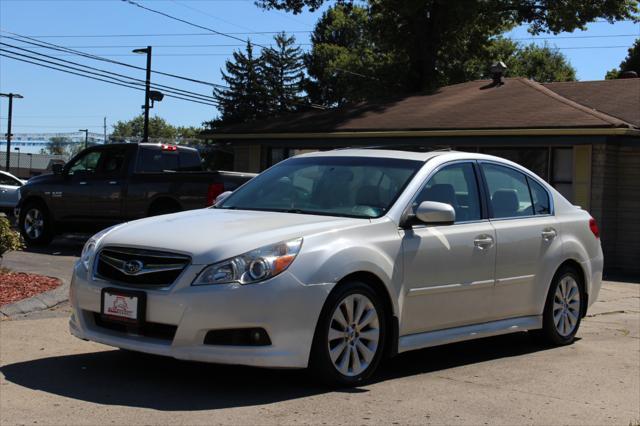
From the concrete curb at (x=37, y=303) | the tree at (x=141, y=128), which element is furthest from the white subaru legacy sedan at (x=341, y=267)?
the tree at (x=141, y=128)

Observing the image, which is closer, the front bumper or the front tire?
the front bumper

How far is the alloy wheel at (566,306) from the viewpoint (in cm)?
776

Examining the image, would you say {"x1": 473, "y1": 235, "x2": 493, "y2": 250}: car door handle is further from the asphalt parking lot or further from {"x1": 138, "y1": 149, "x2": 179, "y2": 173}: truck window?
{"x1": 138, "y1": 149, "x2": 179, "y2": 173}: truck window

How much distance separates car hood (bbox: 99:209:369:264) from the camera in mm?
5414

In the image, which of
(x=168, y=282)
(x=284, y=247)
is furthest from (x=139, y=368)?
(x=284, y=247)

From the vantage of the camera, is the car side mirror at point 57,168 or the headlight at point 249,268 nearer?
the headlight at point 249,268

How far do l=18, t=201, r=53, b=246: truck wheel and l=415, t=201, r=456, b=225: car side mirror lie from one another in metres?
10.9

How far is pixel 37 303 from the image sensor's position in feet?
27.3

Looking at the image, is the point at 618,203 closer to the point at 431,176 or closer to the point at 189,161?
the point at 189,161

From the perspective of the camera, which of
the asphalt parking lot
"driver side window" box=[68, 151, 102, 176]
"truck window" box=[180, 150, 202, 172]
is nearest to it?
the asphalt parking lot

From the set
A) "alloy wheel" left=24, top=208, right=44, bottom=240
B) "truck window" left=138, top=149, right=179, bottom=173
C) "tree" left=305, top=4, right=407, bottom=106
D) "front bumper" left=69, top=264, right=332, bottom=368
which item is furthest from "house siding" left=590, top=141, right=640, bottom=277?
"tree" left=305, top=4, right=407, bottom=106

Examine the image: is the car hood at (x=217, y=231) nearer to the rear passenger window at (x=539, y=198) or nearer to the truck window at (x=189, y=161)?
the rear passenger window at (x=539, y=198)

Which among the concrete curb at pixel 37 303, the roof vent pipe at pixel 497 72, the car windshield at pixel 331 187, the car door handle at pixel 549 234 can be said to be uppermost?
the roof vent pipe at pixel 497 72

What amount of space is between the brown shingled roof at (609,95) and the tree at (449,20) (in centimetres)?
725
